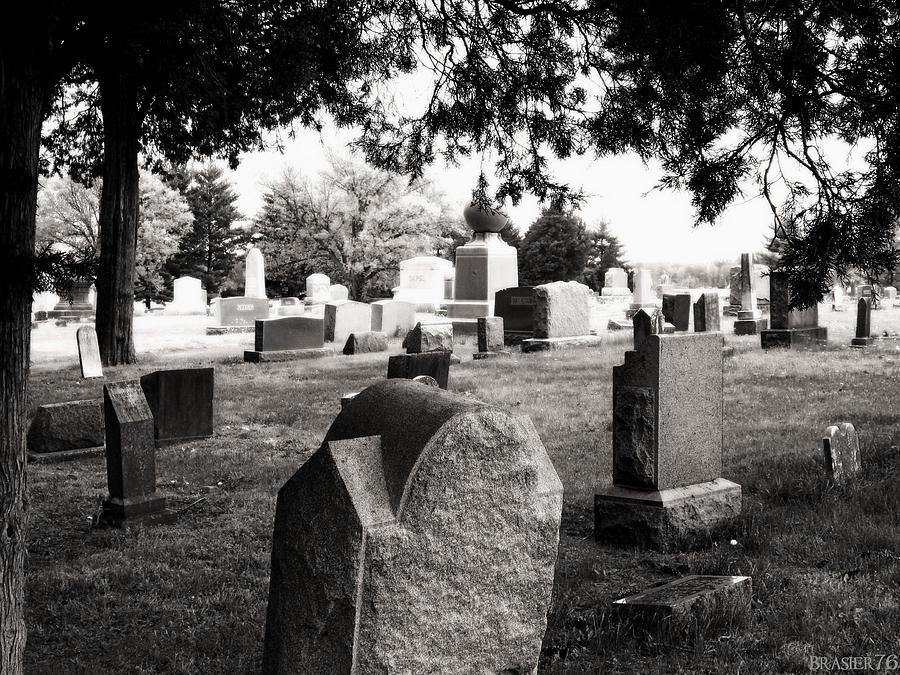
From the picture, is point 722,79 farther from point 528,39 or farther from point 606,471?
point 606,471

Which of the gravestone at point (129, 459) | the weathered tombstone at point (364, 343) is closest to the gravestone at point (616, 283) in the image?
the weathered tombstone at point (364, 343)

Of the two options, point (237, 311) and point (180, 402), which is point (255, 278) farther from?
point (180, 402)

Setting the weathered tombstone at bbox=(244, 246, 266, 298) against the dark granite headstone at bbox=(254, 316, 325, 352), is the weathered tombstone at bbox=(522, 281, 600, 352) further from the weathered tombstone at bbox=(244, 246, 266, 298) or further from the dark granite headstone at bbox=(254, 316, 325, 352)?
the weathered tombstone at bbox=(244, 246, 266, 298)

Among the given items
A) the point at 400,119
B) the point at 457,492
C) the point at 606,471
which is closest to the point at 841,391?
the point at 606,471

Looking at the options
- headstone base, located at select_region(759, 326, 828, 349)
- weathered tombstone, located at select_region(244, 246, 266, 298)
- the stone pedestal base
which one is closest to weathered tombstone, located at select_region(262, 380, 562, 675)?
the stone pedestal base

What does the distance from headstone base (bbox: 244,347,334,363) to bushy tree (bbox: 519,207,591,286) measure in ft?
128

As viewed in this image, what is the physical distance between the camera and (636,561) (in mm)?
4934

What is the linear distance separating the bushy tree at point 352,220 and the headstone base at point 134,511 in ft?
127

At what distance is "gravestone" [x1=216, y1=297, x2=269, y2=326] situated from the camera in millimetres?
27984

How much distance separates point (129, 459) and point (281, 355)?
10635 mm

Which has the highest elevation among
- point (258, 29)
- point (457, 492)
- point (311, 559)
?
point (258, 29)

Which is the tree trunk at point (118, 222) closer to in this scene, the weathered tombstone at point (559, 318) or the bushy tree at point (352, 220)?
the weathered tombstone at point (559, 318)

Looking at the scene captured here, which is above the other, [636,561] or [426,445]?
[426,445]

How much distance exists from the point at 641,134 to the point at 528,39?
1205 mm
